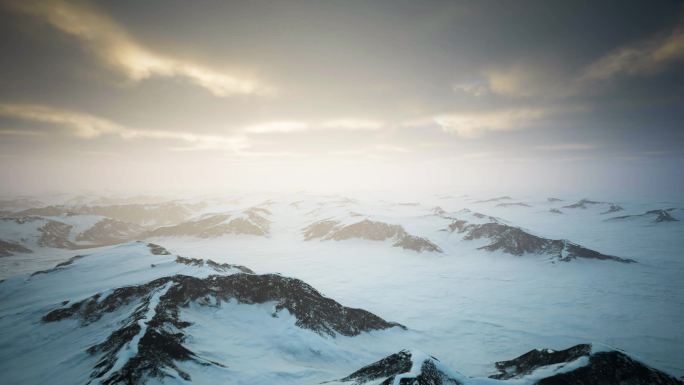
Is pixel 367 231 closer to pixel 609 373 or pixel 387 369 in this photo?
pixel 387 369

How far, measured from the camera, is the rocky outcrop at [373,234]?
15125cm

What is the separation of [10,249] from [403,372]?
736 feet

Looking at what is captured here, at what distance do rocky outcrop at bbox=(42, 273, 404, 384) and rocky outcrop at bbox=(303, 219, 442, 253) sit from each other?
314 feet

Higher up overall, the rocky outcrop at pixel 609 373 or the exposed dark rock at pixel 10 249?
the rocky outcrop at pixel 609 373

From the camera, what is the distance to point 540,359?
34.7m

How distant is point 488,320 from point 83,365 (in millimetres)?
86415

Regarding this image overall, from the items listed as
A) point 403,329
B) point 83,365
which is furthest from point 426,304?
point 83,365

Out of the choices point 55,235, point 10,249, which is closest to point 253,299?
point 10,249

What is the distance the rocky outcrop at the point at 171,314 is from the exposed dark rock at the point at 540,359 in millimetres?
25727

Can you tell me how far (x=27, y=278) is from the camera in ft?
203

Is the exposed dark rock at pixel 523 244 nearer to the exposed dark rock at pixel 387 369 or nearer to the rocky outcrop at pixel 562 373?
the rocky outcrop at pixel 562 373

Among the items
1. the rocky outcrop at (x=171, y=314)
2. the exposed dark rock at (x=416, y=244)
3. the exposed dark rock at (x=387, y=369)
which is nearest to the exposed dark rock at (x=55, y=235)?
the rocky outcrop at (x=171, y=314)

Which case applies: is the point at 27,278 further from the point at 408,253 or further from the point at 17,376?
the point at 408,253

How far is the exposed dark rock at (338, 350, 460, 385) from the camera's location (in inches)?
961
